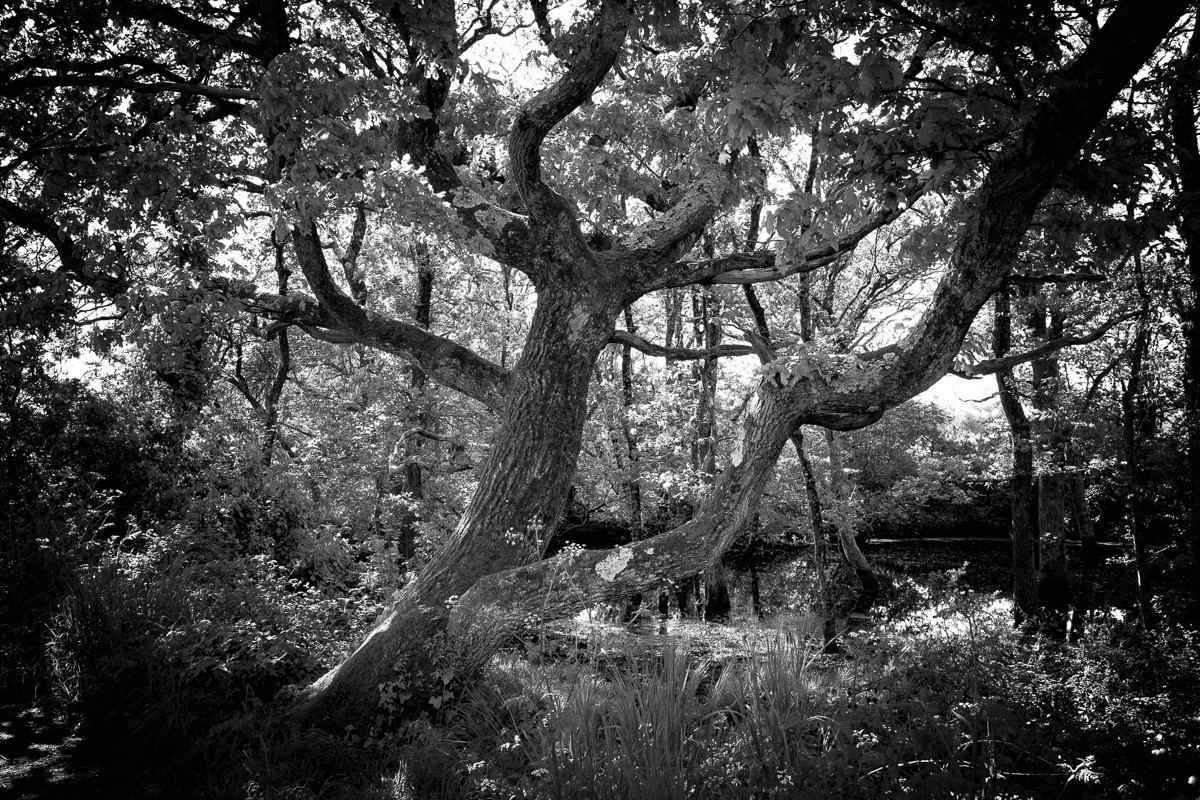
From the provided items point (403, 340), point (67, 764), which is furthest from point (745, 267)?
point (67, 764)

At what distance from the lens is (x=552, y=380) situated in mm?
5059

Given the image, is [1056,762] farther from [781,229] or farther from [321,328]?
[321,328]

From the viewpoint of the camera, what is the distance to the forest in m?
3.15

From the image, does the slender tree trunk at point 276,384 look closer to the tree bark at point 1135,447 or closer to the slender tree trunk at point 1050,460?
the tree bark at point 1135,447

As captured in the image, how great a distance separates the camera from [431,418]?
12.9 metres

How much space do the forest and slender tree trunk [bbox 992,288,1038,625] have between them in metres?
2.49

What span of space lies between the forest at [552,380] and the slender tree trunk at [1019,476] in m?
2.49

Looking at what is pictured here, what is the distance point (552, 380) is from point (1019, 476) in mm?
10410

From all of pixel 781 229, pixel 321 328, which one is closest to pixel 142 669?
pixel 321 328

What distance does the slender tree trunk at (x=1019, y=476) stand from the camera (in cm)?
1126

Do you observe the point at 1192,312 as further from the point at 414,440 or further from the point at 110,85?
the point at 414,440

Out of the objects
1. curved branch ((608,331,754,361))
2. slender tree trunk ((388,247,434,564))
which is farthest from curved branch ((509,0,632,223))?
slender tree trunk ((388,247,434,564))

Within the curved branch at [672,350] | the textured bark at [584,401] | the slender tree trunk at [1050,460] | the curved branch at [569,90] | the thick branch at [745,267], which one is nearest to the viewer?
the textured bark at [584,401]

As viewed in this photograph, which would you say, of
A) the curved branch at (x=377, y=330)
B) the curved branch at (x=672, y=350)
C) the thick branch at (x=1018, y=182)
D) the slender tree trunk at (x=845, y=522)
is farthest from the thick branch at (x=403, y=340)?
the slender tree trunk at (x=845, y=522)
